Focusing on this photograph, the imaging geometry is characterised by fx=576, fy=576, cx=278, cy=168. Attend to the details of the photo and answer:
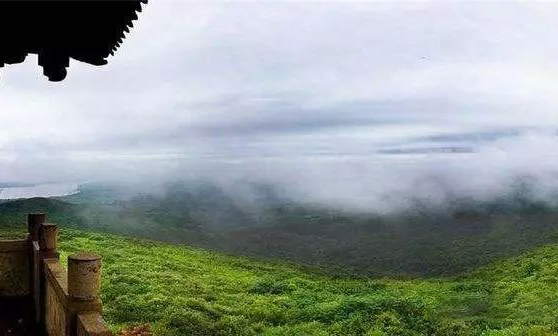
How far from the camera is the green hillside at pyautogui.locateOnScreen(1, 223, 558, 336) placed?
23062 mm

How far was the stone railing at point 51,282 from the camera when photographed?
8797mm

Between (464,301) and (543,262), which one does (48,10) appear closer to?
(464,301)

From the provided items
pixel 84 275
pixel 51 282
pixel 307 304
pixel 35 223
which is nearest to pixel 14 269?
pixel 35 223

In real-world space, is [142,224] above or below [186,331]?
below

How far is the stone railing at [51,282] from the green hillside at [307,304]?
6.61 m

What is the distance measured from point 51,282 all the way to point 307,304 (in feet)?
59.5

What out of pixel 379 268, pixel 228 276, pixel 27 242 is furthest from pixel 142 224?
pixel 27 242

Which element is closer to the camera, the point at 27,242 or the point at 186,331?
the point at 27,242

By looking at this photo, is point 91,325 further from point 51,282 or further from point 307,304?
point 307,304

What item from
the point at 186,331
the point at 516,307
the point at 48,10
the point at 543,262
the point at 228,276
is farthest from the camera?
the point at 543,262

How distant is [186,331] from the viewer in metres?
21.6

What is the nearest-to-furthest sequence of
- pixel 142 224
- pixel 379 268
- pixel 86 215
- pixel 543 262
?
pixel 543 262 < pixel 86 215 < pixel 379 268 < pixel 142 224

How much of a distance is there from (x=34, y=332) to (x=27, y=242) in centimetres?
266

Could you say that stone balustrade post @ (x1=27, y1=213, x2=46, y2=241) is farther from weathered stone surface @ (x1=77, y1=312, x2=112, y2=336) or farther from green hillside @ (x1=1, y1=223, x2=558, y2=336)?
green hillside @ (x1=1, y1=223, x2=558, y2=336)
